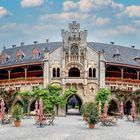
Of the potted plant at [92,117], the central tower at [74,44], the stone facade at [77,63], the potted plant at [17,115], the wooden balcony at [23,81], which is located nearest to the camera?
the potted plant at [92,117]

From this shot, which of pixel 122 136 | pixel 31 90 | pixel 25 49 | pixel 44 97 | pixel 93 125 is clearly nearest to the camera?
pixel 122 136

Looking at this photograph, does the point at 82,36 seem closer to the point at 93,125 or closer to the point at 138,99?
the point at 138,99

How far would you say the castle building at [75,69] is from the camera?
223 feet

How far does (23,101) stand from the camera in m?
68.1

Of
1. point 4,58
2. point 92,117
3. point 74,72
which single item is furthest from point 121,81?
point 92,117

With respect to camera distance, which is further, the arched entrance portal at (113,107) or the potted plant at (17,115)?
the arched entrance portal at (113,107)

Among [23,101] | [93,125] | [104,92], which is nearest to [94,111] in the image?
[93,125]

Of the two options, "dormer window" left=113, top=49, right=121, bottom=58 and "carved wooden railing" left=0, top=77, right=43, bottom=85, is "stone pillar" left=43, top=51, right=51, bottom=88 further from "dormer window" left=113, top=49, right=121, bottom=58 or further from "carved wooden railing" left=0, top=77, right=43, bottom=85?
"dormer window" left=113, top=49, right=121, bottom=58

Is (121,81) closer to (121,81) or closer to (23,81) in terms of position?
(121,81)

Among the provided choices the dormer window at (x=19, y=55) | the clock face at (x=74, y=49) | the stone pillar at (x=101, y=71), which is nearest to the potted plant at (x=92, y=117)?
the stone pillar at (x=101, y=71)

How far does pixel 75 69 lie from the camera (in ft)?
228

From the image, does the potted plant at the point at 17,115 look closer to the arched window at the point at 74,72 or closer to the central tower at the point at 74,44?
the central tower at the point at 74,44

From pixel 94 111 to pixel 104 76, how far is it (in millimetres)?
27149

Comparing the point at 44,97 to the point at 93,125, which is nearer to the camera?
the point at 93,125
